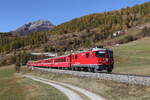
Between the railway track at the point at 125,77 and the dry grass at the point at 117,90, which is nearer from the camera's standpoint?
the dry grass at the point at 117,90

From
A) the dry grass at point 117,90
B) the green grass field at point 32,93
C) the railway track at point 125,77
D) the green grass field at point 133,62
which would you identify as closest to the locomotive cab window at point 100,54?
the railway track at point 125,77

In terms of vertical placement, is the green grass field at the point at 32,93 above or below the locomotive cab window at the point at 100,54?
below

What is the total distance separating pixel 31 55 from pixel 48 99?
16365cm

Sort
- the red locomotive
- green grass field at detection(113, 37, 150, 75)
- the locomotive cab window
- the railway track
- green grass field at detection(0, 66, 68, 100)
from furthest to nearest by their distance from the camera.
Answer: green grass field at detection(113, 37, 150, 75), the locomotive cab window, the red locomotive, green grass field at detection(0, 66, 68, 100), the railway track

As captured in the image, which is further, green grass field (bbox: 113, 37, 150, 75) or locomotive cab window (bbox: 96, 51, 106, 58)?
green grass field (bbox: 113, 37, 150, 75)

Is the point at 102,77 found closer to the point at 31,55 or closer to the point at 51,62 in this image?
the point at 51,62

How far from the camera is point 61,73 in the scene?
57.1 meters

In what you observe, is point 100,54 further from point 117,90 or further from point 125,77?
point 117,90

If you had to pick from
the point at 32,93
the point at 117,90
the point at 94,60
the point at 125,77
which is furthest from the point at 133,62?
the point at 117,90

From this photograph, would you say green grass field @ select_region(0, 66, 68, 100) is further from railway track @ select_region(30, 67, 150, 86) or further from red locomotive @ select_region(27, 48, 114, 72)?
red locomotive @ select_region(27, 48, 114, 72)

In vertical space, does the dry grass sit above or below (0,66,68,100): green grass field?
above

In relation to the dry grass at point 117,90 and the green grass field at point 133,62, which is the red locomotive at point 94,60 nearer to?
the dry grass at point 117,90

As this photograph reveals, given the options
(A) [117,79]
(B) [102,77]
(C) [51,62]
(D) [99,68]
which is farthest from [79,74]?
(C) [51,62]

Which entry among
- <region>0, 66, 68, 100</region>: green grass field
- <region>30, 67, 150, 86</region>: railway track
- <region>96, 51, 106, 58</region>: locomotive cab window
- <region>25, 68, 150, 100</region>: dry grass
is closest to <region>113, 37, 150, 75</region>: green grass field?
<region>96, 51, 106, 58</region>: locomotive cab window
